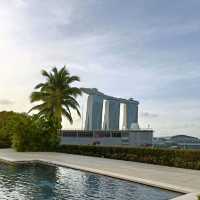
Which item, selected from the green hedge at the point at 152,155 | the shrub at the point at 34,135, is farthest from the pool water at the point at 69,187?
the shrub at the point at 34,135

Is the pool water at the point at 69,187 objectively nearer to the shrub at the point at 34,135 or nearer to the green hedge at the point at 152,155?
the green hedge at the point at 152,155

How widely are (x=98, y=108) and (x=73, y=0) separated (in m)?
86.7

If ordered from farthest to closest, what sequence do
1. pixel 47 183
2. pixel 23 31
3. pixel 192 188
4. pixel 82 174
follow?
1. pixel 23 31
2. pixel 82 174
3. pixel 47 183
4. pixel 192 188

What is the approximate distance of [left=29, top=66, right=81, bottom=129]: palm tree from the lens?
123 feet

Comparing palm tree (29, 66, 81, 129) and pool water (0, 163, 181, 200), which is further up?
palm tree (29, 66, 81, 129)

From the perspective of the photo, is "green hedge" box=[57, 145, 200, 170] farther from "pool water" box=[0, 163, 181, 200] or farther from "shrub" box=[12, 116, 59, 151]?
"pool water" box=[0, 163, 181, 200]

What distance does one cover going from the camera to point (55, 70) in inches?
1527

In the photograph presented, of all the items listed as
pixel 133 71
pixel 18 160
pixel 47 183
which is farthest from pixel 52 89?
pixel 47 183

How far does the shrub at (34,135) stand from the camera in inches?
1420

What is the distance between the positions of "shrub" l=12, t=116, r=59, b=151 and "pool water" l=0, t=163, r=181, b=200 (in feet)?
54.6

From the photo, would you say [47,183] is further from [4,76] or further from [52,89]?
[52,89]

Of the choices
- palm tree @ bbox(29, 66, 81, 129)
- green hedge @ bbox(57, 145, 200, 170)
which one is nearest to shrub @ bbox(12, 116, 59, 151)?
palm tree @ bbox(29, 66, 81, 129)

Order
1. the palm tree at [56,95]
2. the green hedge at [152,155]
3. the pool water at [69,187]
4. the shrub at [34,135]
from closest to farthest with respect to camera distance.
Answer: the pool water at [69,187] → the green hedge at [152,155] → the shrub at [34,135] → the palm tree at [56,95]

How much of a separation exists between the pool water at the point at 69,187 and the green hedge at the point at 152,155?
23.5 feet
